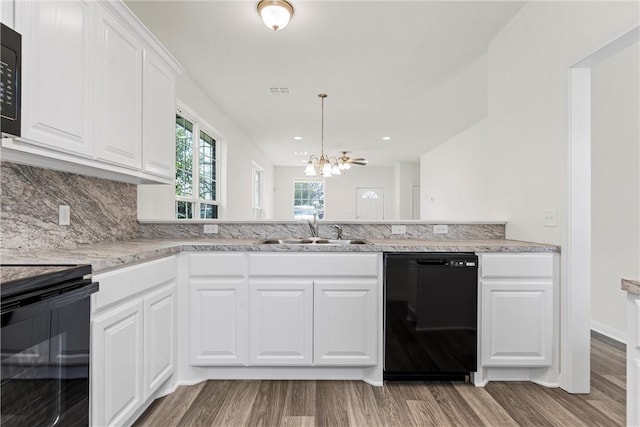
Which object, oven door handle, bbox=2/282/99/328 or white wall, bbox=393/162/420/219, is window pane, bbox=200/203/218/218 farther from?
A: white wall, bbox=393/162/420/219

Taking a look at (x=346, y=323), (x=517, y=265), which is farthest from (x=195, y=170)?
(x=517, y=265)

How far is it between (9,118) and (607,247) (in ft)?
14.2

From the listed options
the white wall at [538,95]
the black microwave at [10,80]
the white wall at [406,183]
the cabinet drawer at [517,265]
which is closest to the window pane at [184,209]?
the black microwave at [10,80]

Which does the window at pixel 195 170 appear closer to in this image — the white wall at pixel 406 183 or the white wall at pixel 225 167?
the white wall at pixel 225 167

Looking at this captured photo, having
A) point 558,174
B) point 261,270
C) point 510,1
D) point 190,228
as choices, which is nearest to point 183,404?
point 261,270

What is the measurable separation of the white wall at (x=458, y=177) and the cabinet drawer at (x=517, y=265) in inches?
84.3

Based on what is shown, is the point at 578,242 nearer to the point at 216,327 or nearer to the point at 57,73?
the point at 216,327

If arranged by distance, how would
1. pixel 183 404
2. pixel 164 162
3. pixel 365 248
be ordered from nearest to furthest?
pixel 183 404 < pixel 365 248 < pixel 164 162

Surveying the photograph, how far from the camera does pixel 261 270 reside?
7.04 feet

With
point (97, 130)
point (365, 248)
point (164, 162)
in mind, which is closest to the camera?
point (97, 130)

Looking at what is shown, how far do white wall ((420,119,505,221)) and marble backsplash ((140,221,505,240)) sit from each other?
153 cm

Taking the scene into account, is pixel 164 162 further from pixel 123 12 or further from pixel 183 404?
pixel 183 404

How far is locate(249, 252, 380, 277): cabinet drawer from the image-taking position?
2.13 metres

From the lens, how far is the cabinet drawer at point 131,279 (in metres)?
1.37
